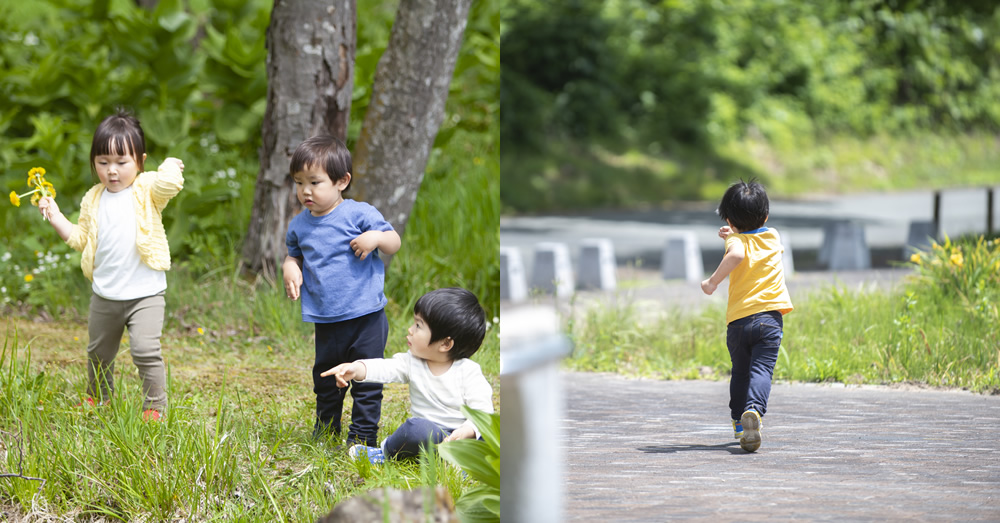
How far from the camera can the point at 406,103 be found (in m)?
5.00

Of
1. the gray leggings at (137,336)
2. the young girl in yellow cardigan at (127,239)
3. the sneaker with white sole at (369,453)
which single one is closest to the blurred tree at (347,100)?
the young girl in yellow cardigan at (127,239)

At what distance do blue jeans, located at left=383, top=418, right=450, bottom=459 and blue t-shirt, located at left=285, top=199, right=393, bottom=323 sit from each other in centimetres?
45

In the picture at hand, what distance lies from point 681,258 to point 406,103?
292 cm

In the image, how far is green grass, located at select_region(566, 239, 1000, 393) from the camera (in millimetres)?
3621

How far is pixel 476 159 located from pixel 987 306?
4480mm

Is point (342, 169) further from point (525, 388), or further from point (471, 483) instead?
point (525, 388)

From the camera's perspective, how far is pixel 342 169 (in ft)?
10.8

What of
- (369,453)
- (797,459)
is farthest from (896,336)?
(369,453)

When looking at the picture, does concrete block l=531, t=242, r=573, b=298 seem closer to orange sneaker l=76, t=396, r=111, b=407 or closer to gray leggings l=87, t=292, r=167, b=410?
gray leggings l=87, t=292, r=167, b=410

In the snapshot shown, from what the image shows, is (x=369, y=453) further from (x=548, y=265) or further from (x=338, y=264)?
(x=548, y=265)

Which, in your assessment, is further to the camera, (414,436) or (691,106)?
(691,106)

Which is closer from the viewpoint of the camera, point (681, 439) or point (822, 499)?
point (822, 499)

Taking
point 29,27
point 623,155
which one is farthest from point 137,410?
point 623,155

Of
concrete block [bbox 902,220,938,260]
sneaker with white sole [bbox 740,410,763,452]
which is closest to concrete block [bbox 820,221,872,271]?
concrete block [bbox 902,220,938,260]
